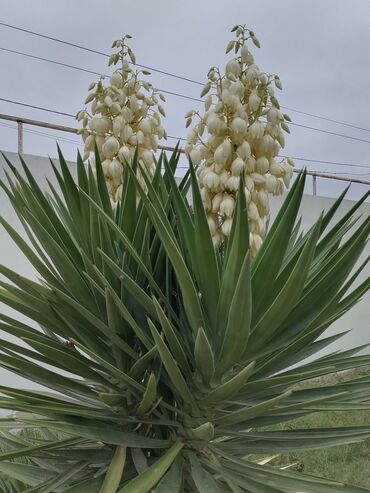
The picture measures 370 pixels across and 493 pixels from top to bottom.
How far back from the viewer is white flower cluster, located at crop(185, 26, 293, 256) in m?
1.12

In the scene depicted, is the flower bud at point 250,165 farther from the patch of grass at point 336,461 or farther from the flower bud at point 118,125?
the patch of grass at point 336,461

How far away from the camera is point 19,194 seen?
3.59 feet

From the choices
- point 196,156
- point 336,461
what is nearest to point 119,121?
point 196,156

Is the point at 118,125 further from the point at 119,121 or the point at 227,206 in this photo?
the point at 227,206

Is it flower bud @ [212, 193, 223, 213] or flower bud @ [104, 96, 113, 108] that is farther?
flower bud @ [104, 96, 113, 108]

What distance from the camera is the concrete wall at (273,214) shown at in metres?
3.09

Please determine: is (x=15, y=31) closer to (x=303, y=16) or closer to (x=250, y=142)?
(x=303, y=16)

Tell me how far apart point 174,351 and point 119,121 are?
0.67 m

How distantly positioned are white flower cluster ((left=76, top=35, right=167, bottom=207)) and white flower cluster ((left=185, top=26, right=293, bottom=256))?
8.2 inches

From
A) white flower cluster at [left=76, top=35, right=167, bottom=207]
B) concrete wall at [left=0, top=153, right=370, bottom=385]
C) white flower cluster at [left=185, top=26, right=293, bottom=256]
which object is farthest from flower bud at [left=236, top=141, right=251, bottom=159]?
concrete wall at [left=0, top=153, right=370, bottom=385]

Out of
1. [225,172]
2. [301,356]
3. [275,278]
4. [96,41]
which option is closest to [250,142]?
[225,172]

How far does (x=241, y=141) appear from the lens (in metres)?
1.13

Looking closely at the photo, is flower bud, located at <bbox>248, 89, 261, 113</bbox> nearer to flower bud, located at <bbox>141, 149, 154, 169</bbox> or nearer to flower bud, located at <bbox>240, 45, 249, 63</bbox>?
flower bud, located at <bbox>240, 45, 249, 63</bbox>

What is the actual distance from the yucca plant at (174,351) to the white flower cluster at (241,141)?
118mm
